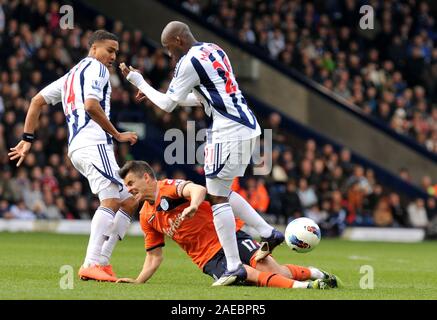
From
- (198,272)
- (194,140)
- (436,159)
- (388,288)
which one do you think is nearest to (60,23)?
(194,140)

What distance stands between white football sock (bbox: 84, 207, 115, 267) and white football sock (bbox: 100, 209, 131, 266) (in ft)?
0.27

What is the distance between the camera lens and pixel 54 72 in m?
23.7

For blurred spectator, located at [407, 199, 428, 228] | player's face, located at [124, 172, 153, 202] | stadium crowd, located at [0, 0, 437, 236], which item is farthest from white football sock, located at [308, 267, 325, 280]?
blurred spectator, located at [407, 199, 428, 228]

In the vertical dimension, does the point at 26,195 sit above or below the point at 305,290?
below

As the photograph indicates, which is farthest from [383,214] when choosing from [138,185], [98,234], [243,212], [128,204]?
[138,185]

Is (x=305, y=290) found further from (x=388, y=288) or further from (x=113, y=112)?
(x=113, y=112)

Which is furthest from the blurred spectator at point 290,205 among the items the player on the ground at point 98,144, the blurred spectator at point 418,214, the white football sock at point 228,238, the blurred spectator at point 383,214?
the white football sock at point 228,238

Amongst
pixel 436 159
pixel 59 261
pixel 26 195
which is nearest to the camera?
pixel 59 261

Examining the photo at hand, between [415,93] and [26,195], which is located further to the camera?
[415,93]

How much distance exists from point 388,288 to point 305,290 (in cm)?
134

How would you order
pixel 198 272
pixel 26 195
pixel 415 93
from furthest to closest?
pixel 415 93, pixel 26 195, pixel 198 272

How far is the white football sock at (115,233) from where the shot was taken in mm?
10688

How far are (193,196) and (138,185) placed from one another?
2.13ft
